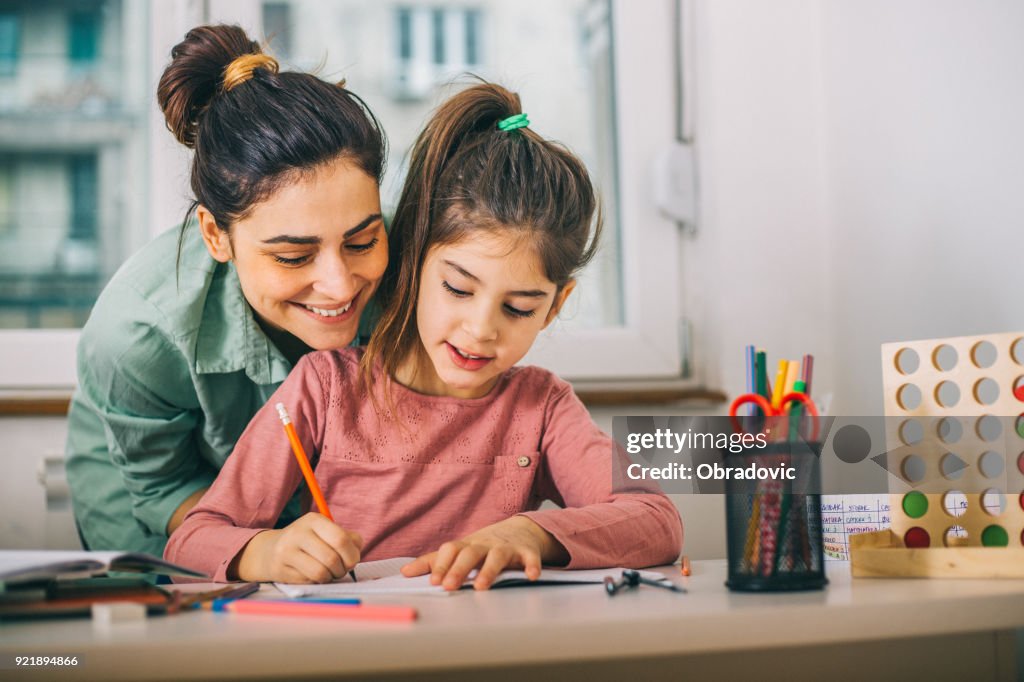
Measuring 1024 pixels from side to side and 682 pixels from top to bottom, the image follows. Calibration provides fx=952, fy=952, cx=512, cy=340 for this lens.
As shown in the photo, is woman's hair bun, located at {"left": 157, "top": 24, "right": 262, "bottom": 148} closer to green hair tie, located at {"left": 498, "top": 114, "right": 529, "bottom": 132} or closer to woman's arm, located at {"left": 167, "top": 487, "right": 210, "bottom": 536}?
green hair tie, located at {"left": 498, "top": 114, "right": 529, "bottom": 132}

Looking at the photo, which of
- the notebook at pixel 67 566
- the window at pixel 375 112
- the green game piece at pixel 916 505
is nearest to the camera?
the notebook at pixel 67 566

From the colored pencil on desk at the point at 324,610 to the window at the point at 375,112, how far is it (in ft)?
3.03

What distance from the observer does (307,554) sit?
0.80 m

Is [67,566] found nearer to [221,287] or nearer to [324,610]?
[324,610]

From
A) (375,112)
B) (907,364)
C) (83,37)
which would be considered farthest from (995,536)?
(83,37)

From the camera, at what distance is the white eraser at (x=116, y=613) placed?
0.58 m

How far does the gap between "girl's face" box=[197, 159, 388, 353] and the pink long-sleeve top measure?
0.17ft

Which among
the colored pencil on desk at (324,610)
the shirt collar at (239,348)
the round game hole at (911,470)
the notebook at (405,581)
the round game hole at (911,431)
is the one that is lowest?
the notebook at (405,581)

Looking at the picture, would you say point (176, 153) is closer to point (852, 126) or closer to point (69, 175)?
point (69, 175)

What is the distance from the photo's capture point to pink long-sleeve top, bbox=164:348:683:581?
0.99m

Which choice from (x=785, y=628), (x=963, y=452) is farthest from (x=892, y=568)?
(x=785, y=628)

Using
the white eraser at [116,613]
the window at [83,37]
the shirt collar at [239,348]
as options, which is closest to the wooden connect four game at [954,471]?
the white eraser at [116,613]

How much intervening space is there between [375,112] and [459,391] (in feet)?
2.29

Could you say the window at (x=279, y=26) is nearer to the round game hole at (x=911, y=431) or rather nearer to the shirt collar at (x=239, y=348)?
the shirt collar at (x=239, y=348)
